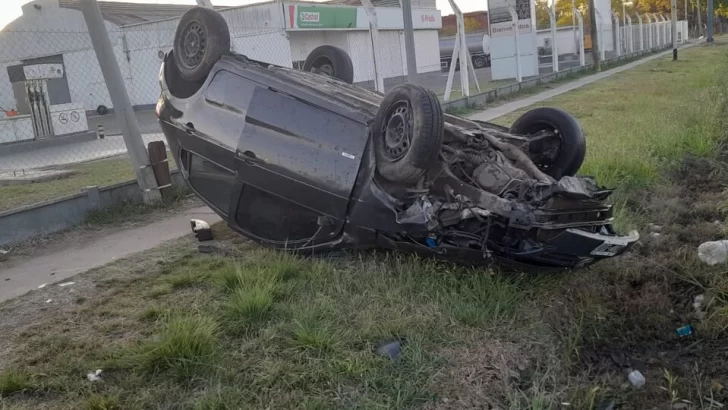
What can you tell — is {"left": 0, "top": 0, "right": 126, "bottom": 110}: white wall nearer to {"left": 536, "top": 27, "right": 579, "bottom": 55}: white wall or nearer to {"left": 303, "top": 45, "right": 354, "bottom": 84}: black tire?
{"left": 303, "top": 45, "right": 354, "bottom": 84}: black tire

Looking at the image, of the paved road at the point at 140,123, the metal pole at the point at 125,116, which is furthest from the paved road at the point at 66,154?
the metal pole at the point at 125,116

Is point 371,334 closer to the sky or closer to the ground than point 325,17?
closer to the ground

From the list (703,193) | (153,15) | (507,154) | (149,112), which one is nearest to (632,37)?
(153,15)

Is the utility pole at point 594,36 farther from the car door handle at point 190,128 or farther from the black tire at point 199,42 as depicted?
the car door handle at point 190,128

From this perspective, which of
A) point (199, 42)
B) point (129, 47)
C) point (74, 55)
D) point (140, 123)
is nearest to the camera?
point (199, 42)

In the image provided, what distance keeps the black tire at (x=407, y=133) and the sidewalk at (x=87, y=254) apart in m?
2.91

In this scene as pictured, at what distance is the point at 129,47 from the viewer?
25812 mm

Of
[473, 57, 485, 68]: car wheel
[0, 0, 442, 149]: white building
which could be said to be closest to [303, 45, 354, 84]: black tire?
[0, 0, 442, 149]: white building

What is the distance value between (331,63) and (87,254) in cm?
318

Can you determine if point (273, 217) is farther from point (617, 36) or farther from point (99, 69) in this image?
point (617, 36)

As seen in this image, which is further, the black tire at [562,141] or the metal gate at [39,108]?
the metal gate at [39,108]

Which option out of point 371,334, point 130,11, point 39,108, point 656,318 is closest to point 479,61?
point 130,11

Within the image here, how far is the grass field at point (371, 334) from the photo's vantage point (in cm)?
347

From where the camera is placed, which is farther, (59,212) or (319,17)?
(319,17)
